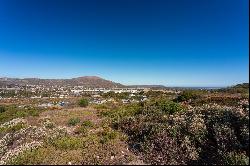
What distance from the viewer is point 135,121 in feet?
49.3

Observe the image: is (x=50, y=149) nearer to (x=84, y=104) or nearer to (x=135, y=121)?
(x=135, y=121)

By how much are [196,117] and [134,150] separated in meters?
2.74

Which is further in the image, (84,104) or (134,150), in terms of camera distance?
(84,104)

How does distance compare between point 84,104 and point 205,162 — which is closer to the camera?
point 205,162

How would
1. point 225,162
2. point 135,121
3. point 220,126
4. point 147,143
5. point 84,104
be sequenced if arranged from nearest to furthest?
point 225,162
point 220,126
point 147,143
point 135,121
point 84,104

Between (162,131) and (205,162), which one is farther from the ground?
(162,131)

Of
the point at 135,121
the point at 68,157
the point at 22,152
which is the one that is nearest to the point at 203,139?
the point at 68,157

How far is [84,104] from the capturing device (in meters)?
43.1

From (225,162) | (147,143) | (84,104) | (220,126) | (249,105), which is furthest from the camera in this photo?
(84,104)

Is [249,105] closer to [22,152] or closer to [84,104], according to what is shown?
[22,152]

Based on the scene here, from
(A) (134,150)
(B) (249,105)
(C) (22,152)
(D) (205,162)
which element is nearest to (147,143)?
(A) (134,150)

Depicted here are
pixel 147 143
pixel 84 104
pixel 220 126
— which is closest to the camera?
pixel 220 126

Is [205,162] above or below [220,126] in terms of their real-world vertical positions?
below

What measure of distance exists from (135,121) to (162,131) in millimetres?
4294
